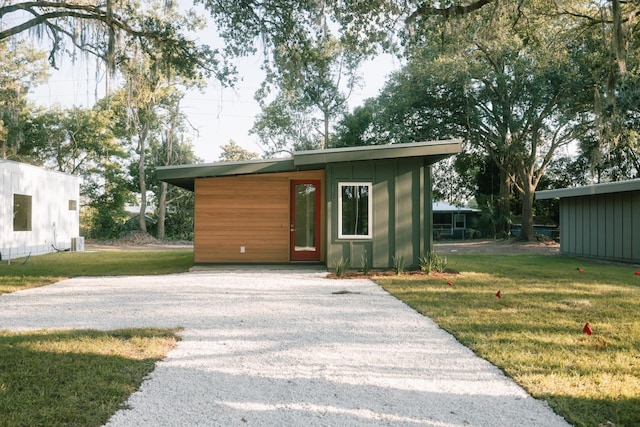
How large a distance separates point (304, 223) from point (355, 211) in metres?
1.79

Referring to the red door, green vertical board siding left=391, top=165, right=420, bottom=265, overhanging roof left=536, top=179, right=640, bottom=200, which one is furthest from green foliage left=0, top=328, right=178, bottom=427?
overhanging roof left=536, top=179, right=640, bottom=200

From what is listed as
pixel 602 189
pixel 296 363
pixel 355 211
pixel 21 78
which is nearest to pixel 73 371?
pixel 296 363

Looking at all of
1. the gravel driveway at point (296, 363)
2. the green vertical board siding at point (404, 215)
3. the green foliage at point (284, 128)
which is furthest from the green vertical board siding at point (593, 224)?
the green foliage at point (284, 128)

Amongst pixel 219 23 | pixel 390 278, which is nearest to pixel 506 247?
pixel 390 278

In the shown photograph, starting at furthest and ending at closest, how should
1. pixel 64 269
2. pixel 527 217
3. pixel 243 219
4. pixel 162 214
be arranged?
pixel 162 214
pixel 527 217
pixel 243 219
pixel 64 269

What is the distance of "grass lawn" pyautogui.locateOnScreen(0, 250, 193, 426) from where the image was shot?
9.32 ft

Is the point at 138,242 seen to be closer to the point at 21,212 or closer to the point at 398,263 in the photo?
the point at 21,212

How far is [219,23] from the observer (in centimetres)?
983

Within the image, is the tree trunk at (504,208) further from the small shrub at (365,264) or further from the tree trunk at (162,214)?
the tree trunk at (162,214)

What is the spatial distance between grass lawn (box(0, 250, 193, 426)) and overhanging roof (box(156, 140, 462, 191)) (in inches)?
226

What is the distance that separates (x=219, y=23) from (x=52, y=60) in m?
3.07

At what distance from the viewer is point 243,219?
38.1 feet

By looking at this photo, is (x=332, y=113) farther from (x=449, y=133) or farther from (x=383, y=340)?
(x=383, y=340)

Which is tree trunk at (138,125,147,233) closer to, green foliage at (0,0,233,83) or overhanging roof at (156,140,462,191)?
overhanging roof at (156,140,462,191)
